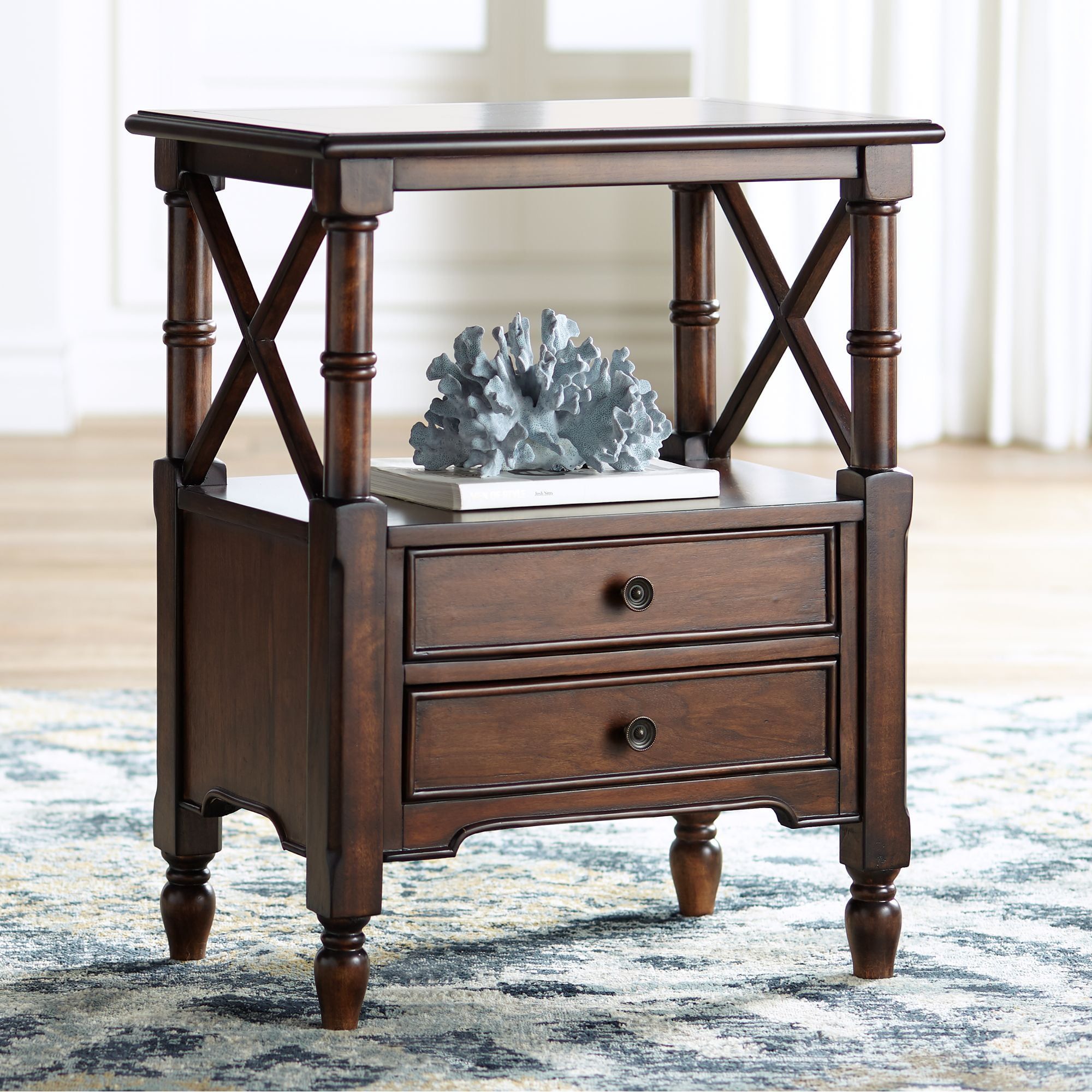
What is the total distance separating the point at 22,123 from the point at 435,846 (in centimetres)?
400

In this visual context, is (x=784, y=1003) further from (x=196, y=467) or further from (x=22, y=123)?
(x=22, y=123)

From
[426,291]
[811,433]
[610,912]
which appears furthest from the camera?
[426,291]

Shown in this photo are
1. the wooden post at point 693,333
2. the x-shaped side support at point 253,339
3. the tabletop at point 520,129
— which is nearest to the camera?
the tabletop at point 520,129

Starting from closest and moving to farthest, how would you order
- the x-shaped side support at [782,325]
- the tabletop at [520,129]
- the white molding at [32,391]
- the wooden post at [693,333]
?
the tabletop at [520,129]
the x-shaped side support at [782,325]
the wooden post at [693,333]
the white molding at [32,391]

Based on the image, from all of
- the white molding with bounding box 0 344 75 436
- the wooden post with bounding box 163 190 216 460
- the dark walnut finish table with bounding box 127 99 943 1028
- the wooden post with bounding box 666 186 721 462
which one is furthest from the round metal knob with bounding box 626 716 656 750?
Result: the white molding with bounding box 0 344 75 436

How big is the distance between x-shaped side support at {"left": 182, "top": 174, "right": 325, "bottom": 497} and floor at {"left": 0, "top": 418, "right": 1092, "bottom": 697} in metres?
1.21

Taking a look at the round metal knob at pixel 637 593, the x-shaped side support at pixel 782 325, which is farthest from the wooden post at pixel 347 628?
the x-shaped side support at pixel 782 325

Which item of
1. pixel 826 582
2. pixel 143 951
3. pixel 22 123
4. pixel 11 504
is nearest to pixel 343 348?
pixel 826 582

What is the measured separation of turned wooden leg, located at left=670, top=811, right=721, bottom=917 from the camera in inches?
81.8

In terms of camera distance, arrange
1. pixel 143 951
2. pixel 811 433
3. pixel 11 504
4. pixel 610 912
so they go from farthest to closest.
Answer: pixel 811 433, pixel 11 504, pixel 610 912, pixel 143 951

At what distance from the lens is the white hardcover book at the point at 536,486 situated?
5.53 feet

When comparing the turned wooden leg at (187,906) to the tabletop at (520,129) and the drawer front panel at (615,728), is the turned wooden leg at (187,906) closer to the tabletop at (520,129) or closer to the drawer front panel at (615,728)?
the drawer front panel at (615,728)

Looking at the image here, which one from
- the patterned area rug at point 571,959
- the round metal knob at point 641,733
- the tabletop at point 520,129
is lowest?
the patterned area rug at point 571,959

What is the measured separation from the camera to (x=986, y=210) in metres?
Answer: 5.32
